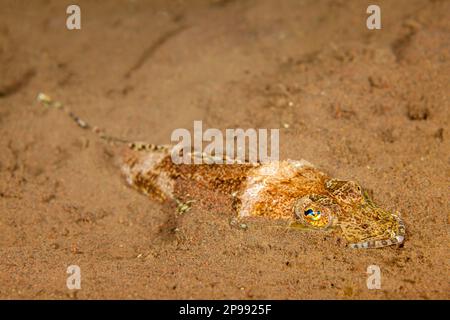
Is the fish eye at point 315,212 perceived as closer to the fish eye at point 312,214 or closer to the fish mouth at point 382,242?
the fish eye at point 312,214

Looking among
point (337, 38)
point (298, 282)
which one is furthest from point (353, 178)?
point (337, 38)

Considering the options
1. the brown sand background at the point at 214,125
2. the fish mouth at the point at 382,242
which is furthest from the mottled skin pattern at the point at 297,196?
the brown sand background at the point at 214,125

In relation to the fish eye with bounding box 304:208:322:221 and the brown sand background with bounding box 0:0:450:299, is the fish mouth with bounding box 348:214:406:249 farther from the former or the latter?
the fish eye with bounding box 304:208:322:221

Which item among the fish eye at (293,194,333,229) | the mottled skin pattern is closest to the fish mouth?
the mottled skin pattern

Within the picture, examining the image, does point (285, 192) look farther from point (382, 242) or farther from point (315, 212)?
point (382, 242)

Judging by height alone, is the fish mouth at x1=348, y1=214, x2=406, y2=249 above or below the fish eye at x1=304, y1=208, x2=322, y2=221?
below

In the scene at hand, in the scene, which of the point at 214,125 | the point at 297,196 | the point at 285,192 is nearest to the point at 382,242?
the point at 297,196
